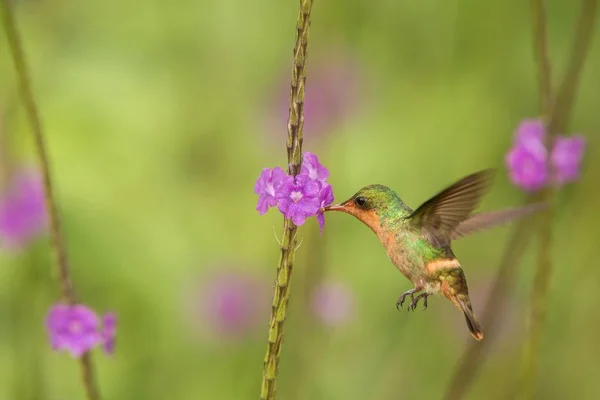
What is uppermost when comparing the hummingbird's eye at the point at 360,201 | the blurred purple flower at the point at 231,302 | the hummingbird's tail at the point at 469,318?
the blurred purple flower at the point at 231,302

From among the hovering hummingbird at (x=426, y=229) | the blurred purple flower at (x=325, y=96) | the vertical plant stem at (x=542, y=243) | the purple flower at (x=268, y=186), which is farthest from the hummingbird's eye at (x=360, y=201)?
the blurred purple flower at (x=325, y=96)

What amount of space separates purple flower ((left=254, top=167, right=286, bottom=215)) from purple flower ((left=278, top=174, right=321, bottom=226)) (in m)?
0.04

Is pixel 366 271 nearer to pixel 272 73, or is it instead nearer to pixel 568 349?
pixel 568 349

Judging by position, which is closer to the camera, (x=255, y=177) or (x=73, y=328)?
(x=73, y=328)

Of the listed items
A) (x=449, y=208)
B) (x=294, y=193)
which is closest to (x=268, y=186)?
(x=294, y=193)

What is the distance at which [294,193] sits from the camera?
5.39ft

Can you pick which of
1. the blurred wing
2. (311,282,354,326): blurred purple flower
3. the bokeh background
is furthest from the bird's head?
(311,282,354,326): blurred purple flower

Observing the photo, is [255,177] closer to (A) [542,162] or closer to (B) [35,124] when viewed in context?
(A) [542,162]

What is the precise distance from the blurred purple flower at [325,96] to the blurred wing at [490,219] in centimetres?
298

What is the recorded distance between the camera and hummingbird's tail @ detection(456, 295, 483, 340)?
82.5 inches

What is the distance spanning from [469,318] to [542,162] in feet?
2.09

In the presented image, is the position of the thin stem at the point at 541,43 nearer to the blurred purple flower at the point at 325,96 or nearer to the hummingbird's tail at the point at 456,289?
the hummingbird's tail at the point at 456,289

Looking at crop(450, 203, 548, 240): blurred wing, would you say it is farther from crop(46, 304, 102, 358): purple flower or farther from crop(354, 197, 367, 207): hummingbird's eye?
crop(46, 304, 102, 358): purple flower

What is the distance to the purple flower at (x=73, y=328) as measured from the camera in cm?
208
